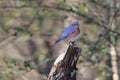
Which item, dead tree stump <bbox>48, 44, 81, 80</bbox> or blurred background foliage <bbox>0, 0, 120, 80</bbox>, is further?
blurred background foliage <bbox>0, 0, 120, 80</bbox>

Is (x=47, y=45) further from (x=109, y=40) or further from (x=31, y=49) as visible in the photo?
(x=109, y=40)

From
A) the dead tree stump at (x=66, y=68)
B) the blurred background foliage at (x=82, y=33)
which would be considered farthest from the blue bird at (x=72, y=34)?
the blurred background foliage at (x=82, y=33)

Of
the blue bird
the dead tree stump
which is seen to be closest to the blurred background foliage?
the blue bird

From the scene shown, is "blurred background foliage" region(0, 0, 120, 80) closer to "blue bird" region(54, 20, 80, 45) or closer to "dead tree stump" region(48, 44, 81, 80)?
"blue bird" region(54, 20, 80, 45)

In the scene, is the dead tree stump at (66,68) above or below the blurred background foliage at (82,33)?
above

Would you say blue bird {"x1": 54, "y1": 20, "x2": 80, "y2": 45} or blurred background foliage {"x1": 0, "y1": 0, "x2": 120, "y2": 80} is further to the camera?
blurred background foliage {"x1": 0, "y1": 0, "x2": 120, "y2": 80}

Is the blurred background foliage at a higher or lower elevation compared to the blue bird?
lower

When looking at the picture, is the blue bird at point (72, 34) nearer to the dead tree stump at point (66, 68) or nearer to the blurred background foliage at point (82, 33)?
the dead tree stump at point (66, 68)

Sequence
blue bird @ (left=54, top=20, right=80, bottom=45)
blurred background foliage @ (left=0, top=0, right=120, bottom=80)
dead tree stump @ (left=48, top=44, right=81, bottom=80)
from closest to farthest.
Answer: dead tree stump @ (left=48, top=44, right=81, bottom=80)
blue bird @ (left=54, top=20, right=80, bottom=45)
blurred background foliage @ (left=0, top=0, right=120, bottom=80)

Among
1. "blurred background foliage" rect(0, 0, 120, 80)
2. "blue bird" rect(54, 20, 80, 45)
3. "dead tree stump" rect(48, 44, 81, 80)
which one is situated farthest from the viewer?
"blurred background foliage" rect(0, 0, 120, 80)
